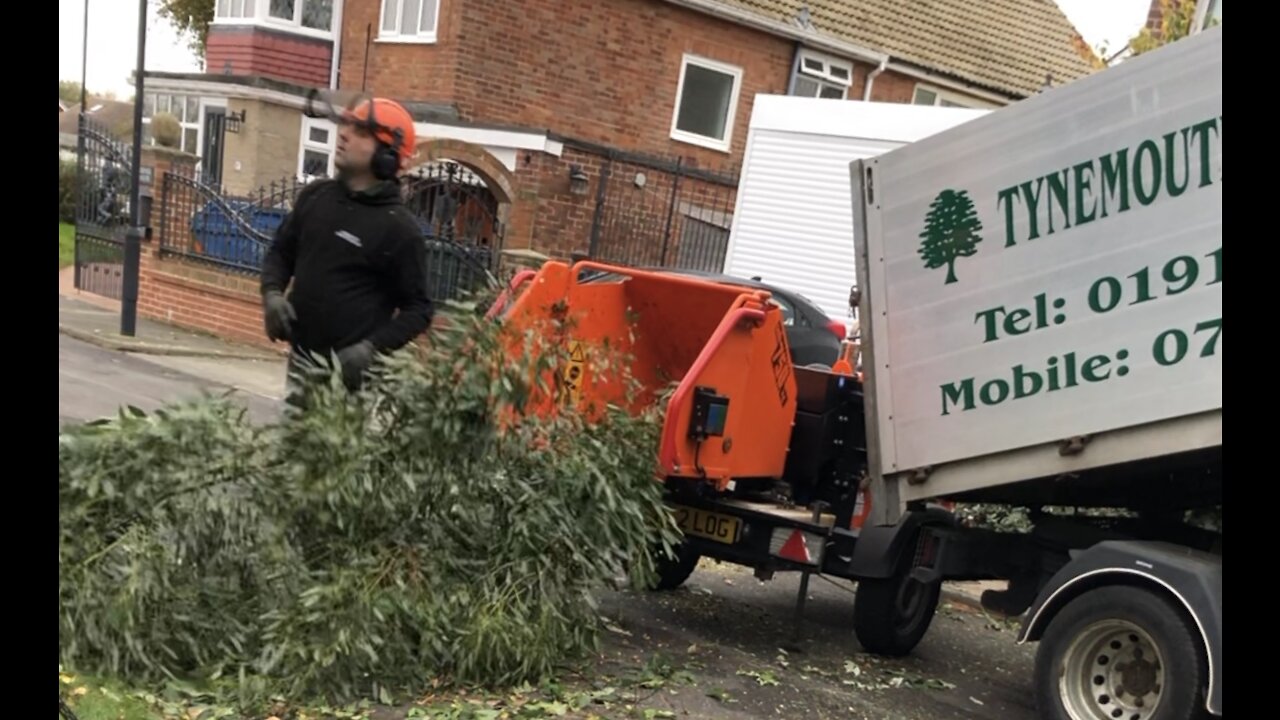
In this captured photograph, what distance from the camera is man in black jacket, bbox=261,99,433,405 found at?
4809 millimetres

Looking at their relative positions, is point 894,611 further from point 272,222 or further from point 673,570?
point 272,222

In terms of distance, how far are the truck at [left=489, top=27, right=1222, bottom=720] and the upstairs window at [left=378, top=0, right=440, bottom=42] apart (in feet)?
46.3

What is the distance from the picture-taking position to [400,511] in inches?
181

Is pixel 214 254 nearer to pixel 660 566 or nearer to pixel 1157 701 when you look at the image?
pixel 660 566

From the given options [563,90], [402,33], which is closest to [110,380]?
[563,90]

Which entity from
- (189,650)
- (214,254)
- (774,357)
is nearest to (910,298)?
(774,357)

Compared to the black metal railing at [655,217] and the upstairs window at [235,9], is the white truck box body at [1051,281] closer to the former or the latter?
the black metal railing at [655,217]

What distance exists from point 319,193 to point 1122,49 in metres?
10.8

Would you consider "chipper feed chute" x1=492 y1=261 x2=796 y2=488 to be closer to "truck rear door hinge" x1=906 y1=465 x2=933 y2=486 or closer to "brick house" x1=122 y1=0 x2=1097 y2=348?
"truck rear door hinge" x1=906 y1=465 x2=933 y2=486

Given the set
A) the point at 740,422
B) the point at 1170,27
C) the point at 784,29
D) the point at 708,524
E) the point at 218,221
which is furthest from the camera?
the point at 784,29

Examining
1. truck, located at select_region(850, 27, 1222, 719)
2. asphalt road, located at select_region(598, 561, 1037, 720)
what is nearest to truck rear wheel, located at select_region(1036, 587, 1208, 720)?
truck, located at select_region(850, 27, 1222, 719)

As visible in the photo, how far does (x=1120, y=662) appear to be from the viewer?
4988mm

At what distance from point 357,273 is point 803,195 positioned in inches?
435

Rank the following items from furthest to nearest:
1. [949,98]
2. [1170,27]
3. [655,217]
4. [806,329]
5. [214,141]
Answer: [949,98]
[214,141]
[655,217]
[1170,27]
[806,329]
